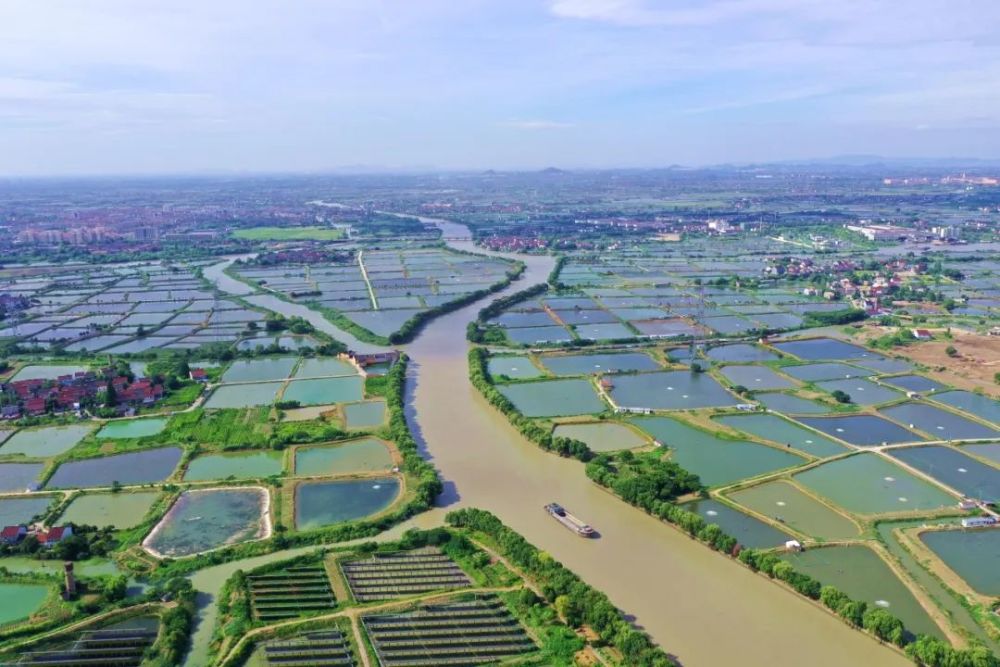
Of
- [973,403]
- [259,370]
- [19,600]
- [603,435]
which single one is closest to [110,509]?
[19,600]

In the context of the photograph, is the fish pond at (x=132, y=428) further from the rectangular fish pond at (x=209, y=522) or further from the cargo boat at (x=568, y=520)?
the cargo boat at (x=568, y=520)

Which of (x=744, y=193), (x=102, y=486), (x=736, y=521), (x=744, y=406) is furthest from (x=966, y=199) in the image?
(x=102, y=486)

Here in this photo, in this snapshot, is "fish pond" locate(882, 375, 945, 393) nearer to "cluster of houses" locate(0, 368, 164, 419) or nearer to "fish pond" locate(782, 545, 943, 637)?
"fish pond" locate(782, 545, 943, 637)

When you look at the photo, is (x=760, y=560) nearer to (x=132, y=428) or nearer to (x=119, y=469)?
(x=119, y=469)

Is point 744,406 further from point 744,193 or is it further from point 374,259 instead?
point 744,193

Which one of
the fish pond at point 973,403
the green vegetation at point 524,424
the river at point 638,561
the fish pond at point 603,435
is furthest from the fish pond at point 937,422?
the river at point 638,561
